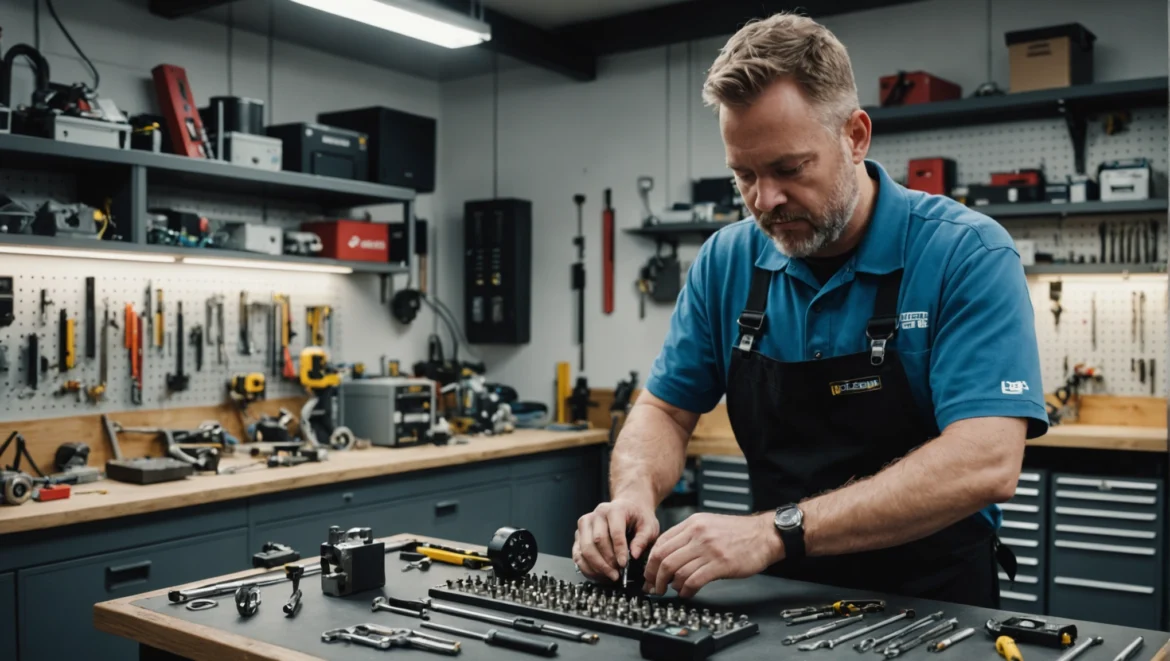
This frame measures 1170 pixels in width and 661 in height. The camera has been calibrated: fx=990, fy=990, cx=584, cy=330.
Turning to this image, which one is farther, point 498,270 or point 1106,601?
point 498,270

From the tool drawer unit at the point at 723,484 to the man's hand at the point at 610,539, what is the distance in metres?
2.70

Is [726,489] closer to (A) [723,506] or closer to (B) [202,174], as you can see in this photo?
(A) [723,506]

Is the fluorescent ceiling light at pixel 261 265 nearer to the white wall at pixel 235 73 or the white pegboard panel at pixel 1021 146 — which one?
the white wall at pixel 235 73

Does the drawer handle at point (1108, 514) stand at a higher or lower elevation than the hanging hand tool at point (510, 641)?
lower

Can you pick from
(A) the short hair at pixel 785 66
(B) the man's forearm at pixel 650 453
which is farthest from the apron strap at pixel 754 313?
(A) the short hair at pixel 785 66

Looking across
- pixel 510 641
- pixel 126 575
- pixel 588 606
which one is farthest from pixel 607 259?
pixel 510 641

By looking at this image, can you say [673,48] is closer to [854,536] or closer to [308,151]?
[308,151]

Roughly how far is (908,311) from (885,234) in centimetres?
14

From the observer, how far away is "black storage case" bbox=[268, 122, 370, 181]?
13.4 ft

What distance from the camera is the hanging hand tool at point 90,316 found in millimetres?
3629

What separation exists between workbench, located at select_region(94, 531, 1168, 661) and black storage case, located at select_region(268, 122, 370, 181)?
277 centimetres

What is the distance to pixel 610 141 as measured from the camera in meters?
5.24

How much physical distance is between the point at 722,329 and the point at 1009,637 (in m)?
0.79

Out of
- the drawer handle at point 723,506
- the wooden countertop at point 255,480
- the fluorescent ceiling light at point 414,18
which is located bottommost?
the drawer handle at point 723,506
